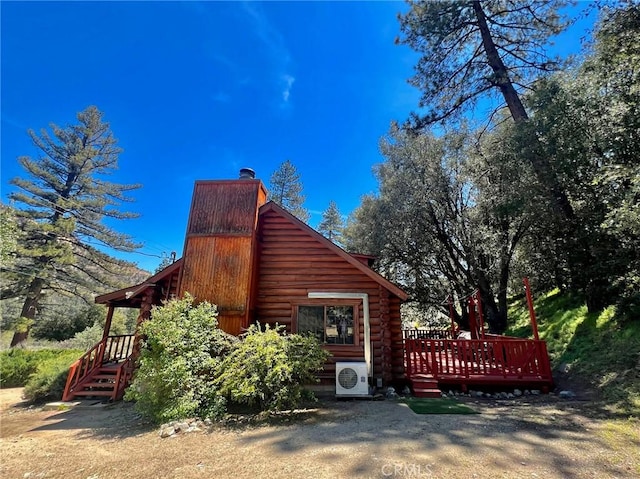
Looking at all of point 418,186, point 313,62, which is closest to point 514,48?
point 418,186

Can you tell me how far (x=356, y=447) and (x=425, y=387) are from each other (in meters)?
4.33

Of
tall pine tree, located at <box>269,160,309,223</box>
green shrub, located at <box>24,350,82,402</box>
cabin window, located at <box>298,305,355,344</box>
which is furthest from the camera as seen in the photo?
tall pine tree, located at <box>269,160,309,223</box>

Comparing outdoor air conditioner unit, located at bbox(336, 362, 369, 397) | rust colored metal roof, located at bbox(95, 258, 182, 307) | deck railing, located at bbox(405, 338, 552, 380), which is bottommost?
outdoor air conditioner unit, located at bbox(336, 362, 369, 397)

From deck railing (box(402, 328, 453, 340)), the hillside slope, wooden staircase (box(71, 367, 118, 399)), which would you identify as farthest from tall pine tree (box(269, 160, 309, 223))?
the hillside slope

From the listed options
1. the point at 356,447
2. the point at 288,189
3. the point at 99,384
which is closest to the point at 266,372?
the point at 356,447

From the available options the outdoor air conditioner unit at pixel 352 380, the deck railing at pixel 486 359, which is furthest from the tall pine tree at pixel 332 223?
the outdoor air conditioner unit at pixel 352 380

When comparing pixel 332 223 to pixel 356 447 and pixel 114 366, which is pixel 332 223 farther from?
pixel 356 447

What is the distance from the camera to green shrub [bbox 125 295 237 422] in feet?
19.1

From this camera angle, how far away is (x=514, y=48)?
1238 centimetres

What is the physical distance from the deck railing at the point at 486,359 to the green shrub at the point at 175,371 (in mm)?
5301

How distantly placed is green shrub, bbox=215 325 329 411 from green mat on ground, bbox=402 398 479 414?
2.32 metres

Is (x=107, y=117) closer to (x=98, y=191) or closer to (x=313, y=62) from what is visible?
(x=98, y=191)

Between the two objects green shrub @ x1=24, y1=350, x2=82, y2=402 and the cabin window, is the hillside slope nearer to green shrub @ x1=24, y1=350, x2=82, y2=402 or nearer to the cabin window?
the cabin window

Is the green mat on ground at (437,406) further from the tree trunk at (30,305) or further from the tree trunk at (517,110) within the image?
the tree trunk at (30,305)
